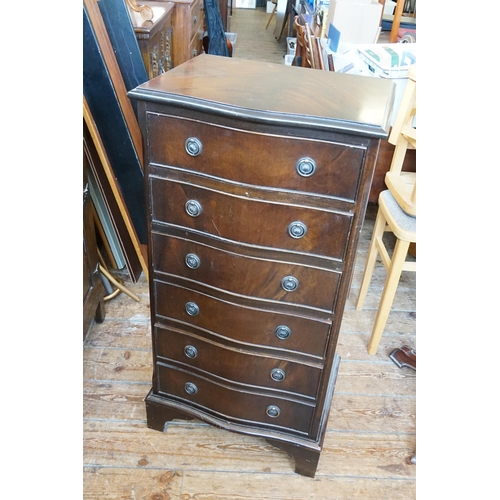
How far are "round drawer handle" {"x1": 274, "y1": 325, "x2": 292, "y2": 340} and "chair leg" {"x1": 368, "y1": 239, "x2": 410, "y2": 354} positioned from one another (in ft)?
2.55

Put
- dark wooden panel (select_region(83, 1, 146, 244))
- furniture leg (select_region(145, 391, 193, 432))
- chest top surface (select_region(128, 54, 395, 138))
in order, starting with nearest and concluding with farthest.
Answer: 1. chest top surface (select_region(128, 54, 395, 138))
2. furniture leg (select_region(145, 391, 193, 432))
3. dark wooden panel (select_region(83, 1, 146, 244))

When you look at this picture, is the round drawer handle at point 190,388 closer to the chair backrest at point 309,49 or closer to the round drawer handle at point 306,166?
the round drawer handle at point 306,166

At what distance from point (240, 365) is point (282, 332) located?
0.66 ft

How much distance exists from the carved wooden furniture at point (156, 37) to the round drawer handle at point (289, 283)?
1.38m

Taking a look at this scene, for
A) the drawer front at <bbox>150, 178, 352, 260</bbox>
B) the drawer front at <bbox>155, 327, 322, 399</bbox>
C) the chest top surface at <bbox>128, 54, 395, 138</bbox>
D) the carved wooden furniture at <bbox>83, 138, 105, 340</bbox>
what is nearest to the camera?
the chest top surface at <bbox>128, 54, 395, 138</bbox>

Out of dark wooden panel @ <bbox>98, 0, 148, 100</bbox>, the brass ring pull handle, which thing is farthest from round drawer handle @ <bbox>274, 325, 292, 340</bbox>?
the brass ring pull handle

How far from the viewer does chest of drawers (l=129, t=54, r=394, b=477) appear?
1.08 meters

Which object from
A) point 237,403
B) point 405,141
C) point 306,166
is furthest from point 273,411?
point 405,141

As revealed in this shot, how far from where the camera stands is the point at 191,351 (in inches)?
59.6

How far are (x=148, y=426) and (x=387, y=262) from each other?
4.03ft

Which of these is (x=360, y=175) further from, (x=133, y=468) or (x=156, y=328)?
(x=133, y=468)

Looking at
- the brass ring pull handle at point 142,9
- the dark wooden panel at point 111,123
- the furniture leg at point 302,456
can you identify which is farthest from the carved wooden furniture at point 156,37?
the furniture leg at point 302,456

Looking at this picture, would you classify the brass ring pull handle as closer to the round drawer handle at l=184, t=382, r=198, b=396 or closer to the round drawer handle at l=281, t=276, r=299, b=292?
the round drawer handle at l=281, t=276, r=299, b=292

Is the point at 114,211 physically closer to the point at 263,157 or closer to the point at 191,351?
the point at 191,351
